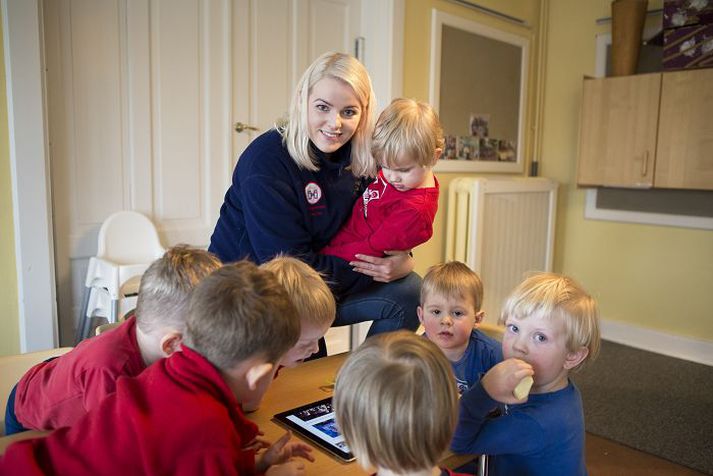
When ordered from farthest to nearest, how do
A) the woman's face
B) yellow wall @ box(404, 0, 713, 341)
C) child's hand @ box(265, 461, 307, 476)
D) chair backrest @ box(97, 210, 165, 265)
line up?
yellow wall @ box(404, 0, 713, 341)
chair backrest @ box(97, 210, 165, 265)
the woman's face
child's hand @ box(265, 461, 307, 476)

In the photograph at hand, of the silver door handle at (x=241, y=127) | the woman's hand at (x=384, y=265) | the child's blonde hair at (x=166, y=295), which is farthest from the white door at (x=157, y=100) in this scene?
the child's blonde hair at (x=166, y=295)

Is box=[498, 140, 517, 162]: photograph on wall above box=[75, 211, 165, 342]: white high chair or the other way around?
above

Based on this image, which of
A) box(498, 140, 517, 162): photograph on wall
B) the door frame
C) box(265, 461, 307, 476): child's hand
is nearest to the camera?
box(265, 461, 307, 476): child's hand

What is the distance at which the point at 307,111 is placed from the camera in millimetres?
1617

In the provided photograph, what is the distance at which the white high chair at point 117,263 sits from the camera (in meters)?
2.14

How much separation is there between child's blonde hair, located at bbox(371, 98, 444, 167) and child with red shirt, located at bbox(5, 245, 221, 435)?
634 millimetres

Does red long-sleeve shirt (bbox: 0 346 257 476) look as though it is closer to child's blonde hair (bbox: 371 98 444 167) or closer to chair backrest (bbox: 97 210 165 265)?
child's blonde hair (bbox: 371 98 444 167)

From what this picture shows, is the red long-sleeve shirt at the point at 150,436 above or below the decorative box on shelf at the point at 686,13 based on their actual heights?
below

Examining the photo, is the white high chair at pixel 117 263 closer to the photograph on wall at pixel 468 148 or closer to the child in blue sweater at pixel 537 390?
the child in blue sweater at pixel 537 390

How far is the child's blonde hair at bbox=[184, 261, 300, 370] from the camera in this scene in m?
0.89

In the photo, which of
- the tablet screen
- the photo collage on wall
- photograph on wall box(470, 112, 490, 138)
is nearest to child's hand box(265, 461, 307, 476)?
the tablet screen

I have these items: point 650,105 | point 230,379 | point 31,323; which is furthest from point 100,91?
point 650,105

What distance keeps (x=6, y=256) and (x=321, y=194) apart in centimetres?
122

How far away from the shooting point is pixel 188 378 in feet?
2.89
